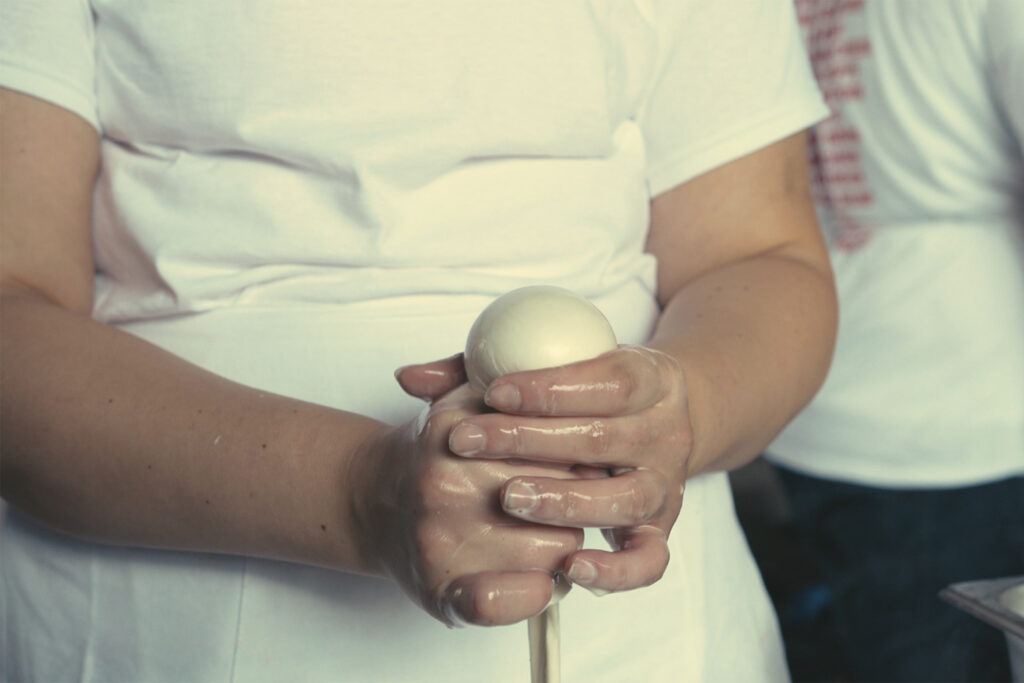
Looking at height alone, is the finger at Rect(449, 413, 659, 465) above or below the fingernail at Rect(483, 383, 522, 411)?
below

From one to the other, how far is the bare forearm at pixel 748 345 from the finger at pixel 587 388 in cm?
10

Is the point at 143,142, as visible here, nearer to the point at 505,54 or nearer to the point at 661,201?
the point at 505,54

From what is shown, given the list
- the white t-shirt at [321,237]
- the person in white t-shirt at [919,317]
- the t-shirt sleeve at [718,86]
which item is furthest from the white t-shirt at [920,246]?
the white t-shirt at [321,237]

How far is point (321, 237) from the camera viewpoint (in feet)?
2.05

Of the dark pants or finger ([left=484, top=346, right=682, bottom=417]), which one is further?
A: the dark pants

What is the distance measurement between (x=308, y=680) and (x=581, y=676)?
6.6 inches

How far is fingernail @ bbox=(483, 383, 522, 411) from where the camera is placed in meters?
0.46

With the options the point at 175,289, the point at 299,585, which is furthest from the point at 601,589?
the point at 175,289

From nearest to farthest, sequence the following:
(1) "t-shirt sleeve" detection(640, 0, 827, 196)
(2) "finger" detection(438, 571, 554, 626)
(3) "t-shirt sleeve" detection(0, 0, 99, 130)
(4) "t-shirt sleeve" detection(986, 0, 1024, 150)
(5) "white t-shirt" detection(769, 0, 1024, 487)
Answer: (2) "finger" detection(438, 571, 554, 626) → (3) "t-shirt sleeve" detection(0, 0, 99, 130) → (1) "t-shirt sleeve" detection(640, 0, 827, 196) → (4) "t-shirt sleeve" detection(986, 0, 1024, 150) → (5) "white t-shirt" detection(769, 0, 1024, 487)

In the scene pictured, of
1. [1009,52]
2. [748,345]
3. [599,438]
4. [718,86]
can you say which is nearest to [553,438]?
[599,438]

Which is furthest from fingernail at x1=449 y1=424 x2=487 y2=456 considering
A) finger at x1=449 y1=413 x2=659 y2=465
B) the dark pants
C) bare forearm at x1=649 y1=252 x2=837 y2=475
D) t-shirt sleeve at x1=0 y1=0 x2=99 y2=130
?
the dark pants

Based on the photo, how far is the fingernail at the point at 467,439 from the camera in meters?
0.46

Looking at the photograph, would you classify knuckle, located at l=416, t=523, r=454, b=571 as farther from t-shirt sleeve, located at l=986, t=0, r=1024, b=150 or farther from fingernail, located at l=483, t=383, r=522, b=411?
t-shirt sleeve, located at l=986, t=0, r=1024, b=150

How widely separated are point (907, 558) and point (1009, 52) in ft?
1.83
